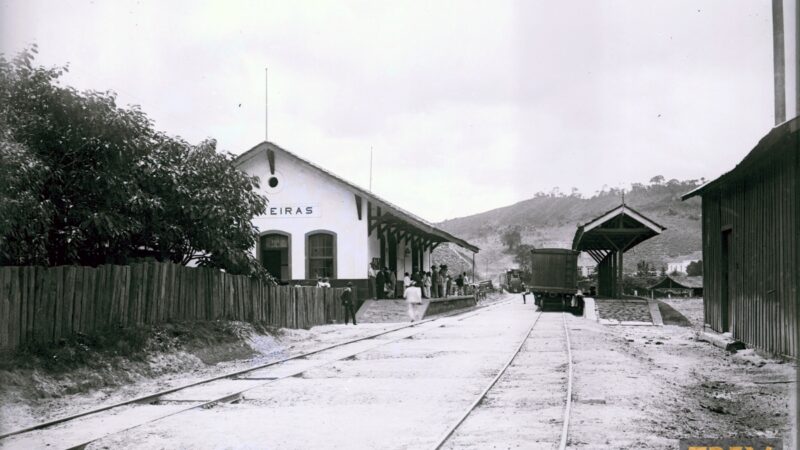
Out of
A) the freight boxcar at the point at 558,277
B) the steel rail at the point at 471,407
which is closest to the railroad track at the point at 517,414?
the steel rail at the point at 471,407

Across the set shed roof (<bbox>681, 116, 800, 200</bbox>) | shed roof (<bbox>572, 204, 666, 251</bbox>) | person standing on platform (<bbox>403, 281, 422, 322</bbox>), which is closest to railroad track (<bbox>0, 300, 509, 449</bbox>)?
shed roof (<bbox>681, 116, 800, 200</bbox>)

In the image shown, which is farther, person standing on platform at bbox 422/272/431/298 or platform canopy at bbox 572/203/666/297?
person standing on platform at bbox 422/272/431/298

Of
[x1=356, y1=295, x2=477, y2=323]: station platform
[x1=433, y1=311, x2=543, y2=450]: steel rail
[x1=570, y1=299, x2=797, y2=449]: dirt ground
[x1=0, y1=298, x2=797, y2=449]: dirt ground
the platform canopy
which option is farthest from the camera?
the platform canopy

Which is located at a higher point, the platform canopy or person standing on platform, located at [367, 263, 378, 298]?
the platform canopy

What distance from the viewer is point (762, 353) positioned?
1356cm

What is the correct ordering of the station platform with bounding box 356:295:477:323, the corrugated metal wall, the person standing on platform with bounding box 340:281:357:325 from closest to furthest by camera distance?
the corrugated metal wall < the person standing on platform with bounding box 340:281:357:325 < the station platform with bounding box 356:295:477:323

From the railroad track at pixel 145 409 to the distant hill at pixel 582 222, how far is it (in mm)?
90091

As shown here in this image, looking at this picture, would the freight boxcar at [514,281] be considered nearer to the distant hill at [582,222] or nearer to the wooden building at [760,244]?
the distant hill at [582,222]

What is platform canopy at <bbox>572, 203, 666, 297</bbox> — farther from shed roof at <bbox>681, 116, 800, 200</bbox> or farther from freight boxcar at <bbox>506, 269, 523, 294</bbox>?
freight boxcar at <bbox>506, 269, 523, 294</bbox>

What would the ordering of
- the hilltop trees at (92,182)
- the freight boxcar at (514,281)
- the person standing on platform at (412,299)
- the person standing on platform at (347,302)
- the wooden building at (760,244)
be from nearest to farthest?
1. the hilltop trees at (92,182)
2. the wooden building at (760,244)
3. the person standing on platform at (347,302)
4. the person standing on platform at (412,299)
5. the freight boxcar at (514,281)

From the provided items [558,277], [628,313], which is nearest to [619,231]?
[628,313]

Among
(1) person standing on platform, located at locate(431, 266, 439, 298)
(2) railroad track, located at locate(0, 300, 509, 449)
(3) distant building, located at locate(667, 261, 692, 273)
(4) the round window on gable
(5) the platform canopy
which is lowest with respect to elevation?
(2) railroad track, located at locate(0, 300, 509, 449)

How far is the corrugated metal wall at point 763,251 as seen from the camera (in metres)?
11.7

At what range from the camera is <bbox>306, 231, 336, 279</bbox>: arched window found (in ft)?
92.3
